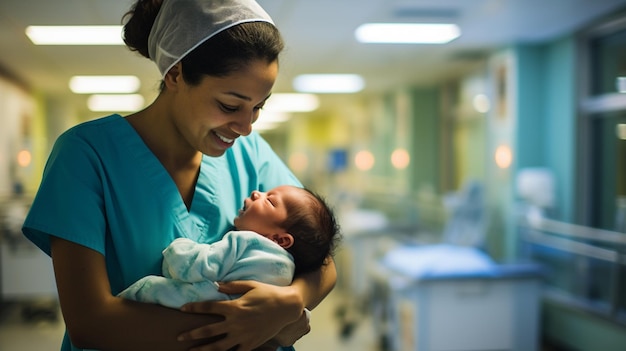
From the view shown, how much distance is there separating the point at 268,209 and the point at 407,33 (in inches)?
123

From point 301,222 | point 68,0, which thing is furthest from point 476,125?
point 301,222

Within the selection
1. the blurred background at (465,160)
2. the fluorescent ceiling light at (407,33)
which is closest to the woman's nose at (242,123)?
the blurred background at (465,160)

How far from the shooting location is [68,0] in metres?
2.77

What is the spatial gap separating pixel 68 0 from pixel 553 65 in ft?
10.6

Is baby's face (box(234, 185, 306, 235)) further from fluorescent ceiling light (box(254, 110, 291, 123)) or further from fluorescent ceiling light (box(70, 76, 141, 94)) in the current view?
fluorescent ceiling light (box(254, 110, 291, 123))

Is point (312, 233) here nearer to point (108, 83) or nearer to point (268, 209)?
point (268, 209)

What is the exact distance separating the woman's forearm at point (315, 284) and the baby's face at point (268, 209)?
11cm

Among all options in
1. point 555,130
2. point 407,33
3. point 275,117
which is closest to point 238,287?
point 407,33

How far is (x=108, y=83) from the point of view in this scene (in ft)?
13.2

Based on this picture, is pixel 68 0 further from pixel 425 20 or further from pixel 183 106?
pixel 183 106

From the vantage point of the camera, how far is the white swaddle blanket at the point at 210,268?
0.85 meters

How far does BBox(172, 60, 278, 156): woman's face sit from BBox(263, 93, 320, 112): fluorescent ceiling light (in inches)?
236

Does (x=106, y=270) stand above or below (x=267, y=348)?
above

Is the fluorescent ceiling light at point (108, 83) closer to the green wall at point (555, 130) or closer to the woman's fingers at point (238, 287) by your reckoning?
the woman's fingers at point (238, 287)
